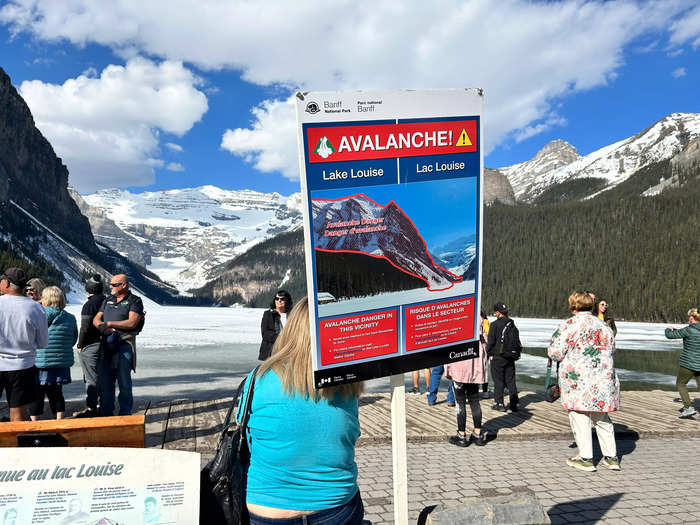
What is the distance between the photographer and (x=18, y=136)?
4719 inches

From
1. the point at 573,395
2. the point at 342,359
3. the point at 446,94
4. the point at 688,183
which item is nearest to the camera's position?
the point at 342,359

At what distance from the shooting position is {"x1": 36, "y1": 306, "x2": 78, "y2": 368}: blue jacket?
608cm

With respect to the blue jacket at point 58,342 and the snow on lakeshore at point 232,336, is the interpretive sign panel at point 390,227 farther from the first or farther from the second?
the snow on lakeshore at point 232,336

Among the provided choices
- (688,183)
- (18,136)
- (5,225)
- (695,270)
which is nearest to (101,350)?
(695,270)

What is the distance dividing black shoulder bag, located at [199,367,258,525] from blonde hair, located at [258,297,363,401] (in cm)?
12

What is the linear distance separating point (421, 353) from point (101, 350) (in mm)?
4942

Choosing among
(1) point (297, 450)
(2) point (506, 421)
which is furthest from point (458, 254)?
(2) point (506, 421)

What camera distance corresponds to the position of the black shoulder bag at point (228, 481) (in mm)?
2070

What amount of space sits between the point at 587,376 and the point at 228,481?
14.9 feet

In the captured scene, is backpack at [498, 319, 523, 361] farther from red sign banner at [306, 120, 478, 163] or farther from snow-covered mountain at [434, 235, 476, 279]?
red sign banner at [306, 120, 478, 163]

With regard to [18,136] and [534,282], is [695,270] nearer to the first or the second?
[534,282]

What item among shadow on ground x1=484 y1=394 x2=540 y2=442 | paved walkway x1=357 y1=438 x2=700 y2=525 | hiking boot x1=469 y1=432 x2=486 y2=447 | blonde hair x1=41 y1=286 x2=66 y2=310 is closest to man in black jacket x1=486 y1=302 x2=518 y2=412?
shadow on ground x1=484 y1=394 x2=540 y2=442

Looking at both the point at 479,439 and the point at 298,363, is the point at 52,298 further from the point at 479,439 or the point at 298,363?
the point at 479,439

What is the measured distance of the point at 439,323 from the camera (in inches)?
104
